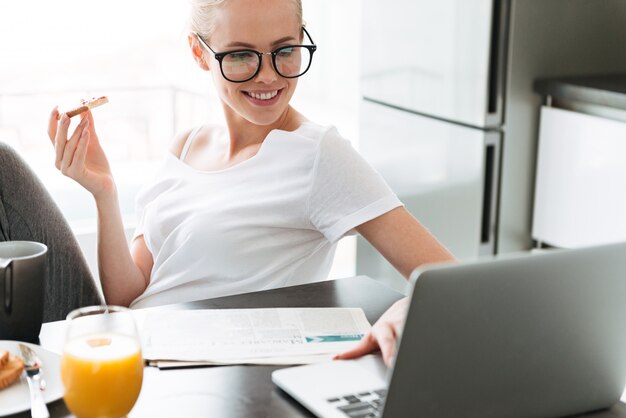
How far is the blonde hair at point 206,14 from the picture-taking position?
5.51 feet

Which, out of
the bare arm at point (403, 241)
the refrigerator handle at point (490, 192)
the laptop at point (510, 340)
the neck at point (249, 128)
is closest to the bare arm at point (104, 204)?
the neck at point (249, 128)

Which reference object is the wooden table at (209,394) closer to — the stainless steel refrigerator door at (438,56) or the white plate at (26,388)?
the white plate at (26,388)

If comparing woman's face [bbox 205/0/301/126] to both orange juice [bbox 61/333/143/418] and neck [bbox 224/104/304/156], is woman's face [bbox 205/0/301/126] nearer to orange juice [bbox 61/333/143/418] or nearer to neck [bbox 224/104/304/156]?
neck [bbox 224/104/304/156]

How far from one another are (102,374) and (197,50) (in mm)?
959

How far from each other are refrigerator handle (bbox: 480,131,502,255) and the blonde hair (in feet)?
4.20

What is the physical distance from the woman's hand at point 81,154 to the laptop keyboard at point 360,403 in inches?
30.5

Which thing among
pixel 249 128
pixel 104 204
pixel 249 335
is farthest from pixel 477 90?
pixel 249 335

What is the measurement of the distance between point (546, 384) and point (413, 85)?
218 centimetres

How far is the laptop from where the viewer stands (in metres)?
0.91

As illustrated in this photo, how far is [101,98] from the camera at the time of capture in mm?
1610

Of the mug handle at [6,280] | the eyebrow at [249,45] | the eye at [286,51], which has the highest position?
the eyebrow at [249,45]

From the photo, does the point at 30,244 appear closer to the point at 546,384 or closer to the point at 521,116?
the point at 546,384

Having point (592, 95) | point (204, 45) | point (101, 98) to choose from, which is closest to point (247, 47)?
point (204, 45)

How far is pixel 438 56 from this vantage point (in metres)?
2.98
